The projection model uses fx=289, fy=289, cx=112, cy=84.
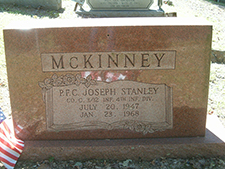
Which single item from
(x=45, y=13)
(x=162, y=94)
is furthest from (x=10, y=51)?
(x=45, y=13)

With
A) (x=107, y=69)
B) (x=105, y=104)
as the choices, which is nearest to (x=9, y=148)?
(x=105, y=104)

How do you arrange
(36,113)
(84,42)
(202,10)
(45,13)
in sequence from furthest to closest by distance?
1. (202,10)
2. (45,13)
3. (36,113)
4. (84,42)

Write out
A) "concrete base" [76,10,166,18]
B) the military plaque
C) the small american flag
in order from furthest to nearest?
1. the military plaque
2. "concrete base" [76,10,166,18]
3. the small american flag

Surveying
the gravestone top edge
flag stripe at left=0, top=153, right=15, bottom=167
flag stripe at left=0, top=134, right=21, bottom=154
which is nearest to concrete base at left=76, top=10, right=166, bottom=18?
the gravestone top edge

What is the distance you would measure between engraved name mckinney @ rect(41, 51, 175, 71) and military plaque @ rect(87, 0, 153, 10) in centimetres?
493

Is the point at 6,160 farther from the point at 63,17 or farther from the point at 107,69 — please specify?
the point at 63,17

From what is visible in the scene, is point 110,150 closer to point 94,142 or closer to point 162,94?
point 94,142

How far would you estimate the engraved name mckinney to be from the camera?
278cm

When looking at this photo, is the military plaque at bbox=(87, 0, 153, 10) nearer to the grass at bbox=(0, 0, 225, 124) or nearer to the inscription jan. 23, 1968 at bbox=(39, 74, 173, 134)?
the grass at bbox=(0, 0, 225, 124)

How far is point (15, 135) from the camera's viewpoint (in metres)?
3.01

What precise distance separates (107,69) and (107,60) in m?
0.09

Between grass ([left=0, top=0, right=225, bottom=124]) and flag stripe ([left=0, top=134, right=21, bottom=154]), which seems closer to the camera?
flag stripe ([left=0, top=134, right=21, bottom=154])

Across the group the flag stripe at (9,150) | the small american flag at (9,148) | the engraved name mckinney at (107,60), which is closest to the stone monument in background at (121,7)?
the engraved name mckinney at (107,60)

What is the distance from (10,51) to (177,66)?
5.30ft
